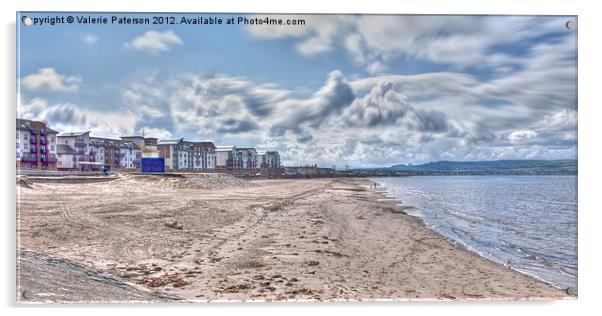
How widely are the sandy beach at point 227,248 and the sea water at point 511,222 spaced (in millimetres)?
513

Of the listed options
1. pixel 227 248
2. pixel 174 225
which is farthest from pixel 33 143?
pixel 227 248

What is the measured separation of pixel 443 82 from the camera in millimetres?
4762

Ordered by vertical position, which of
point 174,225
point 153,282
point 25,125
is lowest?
point 153,282

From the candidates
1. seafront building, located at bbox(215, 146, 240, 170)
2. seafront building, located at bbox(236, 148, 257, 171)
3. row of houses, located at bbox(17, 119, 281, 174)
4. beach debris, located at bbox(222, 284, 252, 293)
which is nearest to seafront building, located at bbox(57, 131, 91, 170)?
row of houses, located at bbox(17, 119, 281, 174)

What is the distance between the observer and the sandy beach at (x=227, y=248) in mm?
4121

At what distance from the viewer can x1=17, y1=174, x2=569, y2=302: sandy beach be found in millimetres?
4121

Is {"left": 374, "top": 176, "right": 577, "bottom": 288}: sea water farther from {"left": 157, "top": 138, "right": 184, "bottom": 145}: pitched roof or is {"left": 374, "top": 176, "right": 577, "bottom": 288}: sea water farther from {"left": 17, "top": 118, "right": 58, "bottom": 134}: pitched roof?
{"left": 17, "top": 118, "right": 58, "bottom": 134}: pitched roof

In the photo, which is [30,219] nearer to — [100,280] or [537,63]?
[100,280]

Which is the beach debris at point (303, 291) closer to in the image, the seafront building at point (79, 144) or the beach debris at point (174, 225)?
the beach debris at point (174, 225)

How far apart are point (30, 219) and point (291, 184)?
11.8 ft

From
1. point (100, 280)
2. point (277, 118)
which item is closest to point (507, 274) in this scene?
point (277, 118)

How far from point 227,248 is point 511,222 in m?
6.07

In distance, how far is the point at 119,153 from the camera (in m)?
4.53

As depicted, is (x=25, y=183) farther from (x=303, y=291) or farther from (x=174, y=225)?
(x=303, y=291)
